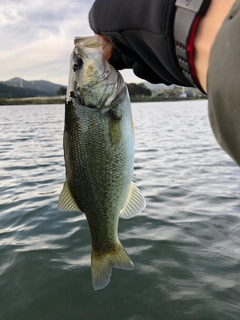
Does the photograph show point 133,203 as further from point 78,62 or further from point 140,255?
point 140,255

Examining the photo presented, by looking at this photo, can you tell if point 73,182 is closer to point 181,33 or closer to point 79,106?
point 79,106

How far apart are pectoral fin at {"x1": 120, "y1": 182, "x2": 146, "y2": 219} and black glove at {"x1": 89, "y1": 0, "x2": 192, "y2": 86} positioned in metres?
0.88

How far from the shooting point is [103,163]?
2.33 m

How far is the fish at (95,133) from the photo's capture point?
7.27ft

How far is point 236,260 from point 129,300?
1.75m

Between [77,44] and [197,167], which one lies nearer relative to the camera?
[77,44]

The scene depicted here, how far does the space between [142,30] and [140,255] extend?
403cm

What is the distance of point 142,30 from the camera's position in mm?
1604

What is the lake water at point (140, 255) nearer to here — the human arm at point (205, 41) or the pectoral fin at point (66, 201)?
the pectoral fin at point (66, 201)

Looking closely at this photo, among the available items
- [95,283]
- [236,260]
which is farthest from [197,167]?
[95,283]

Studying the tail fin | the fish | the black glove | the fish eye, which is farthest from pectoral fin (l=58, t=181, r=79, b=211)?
the black glove

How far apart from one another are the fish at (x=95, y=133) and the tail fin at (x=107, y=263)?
0.48 m

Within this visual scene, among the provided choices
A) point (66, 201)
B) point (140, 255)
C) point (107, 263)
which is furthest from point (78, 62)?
point (140, 255)

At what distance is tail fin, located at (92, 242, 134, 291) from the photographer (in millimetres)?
2723
